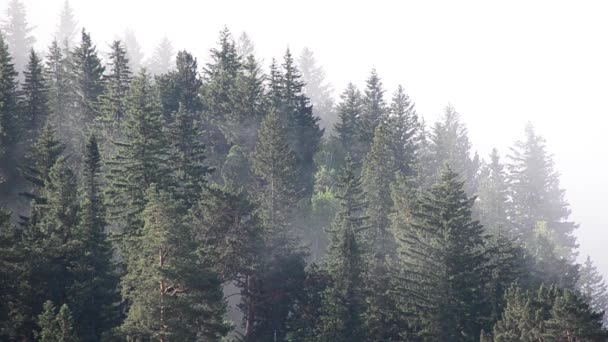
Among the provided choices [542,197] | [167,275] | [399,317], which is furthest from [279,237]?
[542,197]

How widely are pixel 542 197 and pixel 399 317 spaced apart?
198ft

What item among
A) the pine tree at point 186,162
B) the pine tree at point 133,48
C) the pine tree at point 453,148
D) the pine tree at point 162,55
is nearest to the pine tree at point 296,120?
the pine tree at point 453,148

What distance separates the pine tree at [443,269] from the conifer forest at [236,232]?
114 millimetres

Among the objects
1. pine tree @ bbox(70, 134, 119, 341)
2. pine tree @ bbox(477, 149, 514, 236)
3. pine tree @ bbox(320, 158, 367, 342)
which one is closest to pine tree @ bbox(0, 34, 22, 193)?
pine tree @ bbox(70, 134, 119, 341)

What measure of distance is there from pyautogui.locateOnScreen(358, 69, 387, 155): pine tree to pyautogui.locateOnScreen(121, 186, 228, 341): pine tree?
3988 cm

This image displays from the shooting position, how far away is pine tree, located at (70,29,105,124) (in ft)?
260

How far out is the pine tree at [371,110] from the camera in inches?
3221

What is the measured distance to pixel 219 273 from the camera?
5216 centimetres

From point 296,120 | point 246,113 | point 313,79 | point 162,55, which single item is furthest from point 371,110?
point 162,55

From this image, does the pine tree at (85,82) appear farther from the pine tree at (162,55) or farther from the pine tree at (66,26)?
the pine tree at (66,26)

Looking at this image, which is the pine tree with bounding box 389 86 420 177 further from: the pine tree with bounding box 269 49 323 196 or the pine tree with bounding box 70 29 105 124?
the pine tree with bounding box 70 29 105 124

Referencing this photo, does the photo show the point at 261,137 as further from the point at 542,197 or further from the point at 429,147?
the point at 542,197

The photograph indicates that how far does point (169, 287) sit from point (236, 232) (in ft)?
35.0

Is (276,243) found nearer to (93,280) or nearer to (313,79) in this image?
(93,280)
